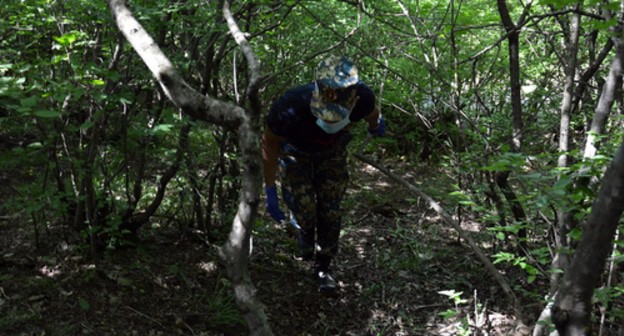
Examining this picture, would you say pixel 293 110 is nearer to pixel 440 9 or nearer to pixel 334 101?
pixel 334 101

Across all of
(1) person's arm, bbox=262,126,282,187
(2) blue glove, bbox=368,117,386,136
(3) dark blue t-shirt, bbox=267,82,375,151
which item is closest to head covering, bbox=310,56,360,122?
(3) dark blue t-shirt, bbox=267,82,375,151

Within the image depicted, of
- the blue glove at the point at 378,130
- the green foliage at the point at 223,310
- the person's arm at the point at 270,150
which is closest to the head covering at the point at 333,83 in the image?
the person's arm at the point at 270,150

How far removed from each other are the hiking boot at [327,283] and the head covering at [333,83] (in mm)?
1363

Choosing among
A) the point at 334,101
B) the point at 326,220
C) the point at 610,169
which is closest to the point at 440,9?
the point at 334,101

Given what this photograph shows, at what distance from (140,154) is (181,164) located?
31 centimetres

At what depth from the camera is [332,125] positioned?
3.33 m

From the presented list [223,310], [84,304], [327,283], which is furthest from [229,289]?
[84,304]

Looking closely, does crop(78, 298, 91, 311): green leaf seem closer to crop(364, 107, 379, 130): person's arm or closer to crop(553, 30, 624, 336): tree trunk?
crop(364, 107, 379, 130): person's arm

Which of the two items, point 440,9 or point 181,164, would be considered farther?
point 440,9

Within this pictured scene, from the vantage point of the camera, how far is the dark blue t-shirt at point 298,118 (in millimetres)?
3393

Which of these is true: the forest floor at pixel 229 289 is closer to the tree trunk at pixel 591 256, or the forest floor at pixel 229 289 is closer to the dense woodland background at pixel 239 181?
the dense woodland background at pixel 239 181

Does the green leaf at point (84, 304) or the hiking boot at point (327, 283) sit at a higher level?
the green leaf at point (84, 304)

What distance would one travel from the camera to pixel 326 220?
12.9 ft

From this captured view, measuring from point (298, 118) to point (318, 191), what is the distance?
2.44ft
